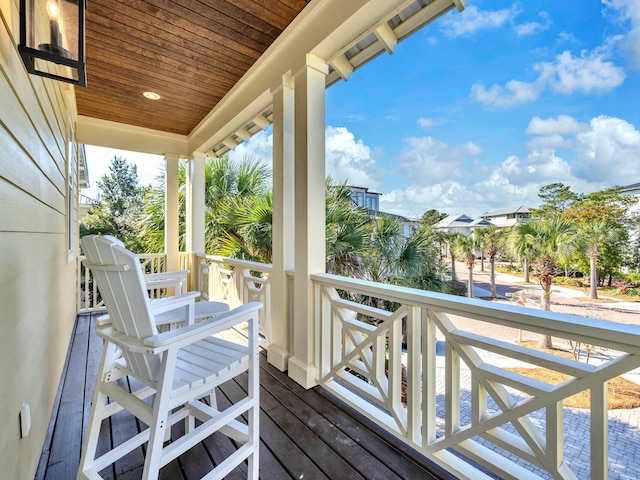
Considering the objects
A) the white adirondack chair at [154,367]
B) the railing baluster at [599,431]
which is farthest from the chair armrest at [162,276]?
the railing baluster at [599,431]

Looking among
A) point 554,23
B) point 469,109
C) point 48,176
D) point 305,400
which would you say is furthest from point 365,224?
point 469,109

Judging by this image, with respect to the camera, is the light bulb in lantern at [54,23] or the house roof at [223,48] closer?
the light bulb in lantern at [54,23]

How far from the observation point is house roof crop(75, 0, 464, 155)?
193 centimetres

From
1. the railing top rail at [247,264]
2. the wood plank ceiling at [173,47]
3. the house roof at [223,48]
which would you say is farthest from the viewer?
the railing top rail at [247,264]

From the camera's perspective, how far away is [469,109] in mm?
18922

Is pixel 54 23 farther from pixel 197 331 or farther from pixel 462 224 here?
pixel 462 224

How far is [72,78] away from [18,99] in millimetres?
297

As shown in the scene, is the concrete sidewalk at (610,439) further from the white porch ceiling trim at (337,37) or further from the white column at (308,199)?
the white porch ceiling trim at (337,37)

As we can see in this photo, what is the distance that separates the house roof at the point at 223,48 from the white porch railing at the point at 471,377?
1.64 m

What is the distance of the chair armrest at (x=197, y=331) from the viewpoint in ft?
3.38

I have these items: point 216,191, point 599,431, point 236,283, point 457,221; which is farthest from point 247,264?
point 457,221

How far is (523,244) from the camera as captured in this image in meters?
8.30

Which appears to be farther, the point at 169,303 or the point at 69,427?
the point at 69,427

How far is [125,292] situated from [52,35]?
105 cm
